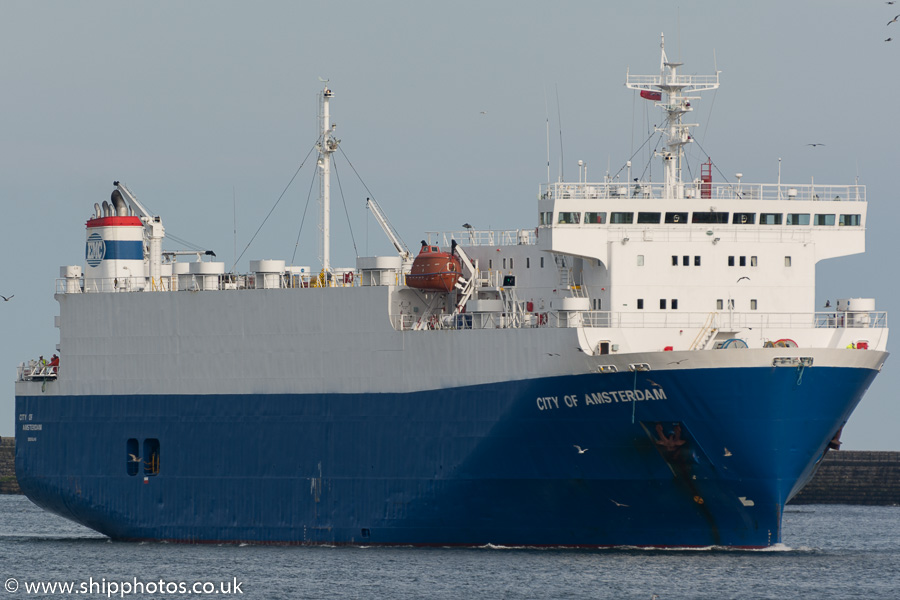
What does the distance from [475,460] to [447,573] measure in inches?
163

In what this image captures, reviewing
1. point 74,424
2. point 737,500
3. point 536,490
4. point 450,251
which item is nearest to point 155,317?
point 74,424

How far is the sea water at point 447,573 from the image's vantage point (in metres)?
39.5

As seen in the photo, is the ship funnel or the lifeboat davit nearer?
the lifeboat davit

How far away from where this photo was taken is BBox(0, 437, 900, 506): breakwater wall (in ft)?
273

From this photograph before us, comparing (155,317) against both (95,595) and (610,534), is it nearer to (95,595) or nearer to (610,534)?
(95,595)

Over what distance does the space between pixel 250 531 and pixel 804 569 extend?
15699 millimetres

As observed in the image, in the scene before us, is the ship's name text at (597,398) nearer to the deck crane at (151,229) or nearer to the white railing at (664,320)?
the white railing at (664,320)

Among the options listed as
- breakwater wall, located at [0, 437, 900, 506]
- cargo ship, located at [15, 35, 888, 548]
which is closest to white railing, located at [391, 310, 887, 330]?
cargo ship, located at [15, 35, 888, 548]

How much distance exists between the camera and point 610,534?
4459 cm

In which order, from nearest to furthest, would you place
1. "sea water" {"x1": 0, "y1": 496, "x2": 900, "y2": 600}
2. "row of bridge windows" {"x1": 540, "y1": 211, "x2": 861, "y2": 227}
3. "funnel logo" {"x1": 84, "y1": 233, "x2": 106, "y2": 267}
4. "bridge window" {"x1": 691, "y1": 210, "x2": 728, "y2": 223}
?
"sea water" {"x1": 0, "y1": 496, "x2": 900, "y2": 600}
"row of bridge windows" {"x1": 540, "y1": 211, "x2": 861, "y2": 227}
"bridge window" {"x1": 691, "y1": 210, "x2": 728, "y2": 223}
"funnel logo" {"x1": 84, "y1": 233, "x2": 106, "y2": 267}

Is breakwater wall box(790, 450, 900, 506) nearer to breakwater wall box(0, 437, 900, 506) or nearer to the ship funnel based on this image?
breakwater wall box(0, 437, 900, 506)

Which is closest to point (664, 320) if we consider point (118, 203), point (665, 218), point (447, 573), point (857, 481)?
point (665, 218)

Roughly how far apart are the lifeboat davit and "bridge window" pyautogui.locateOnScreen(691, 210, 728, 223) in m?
6.32

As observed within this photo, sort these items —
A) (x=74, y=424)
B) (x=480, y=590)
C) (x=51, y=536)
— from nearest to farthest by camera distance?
1. (x=480, y=590)
2. (x=74, y=424)
3. (x=51, y=536)
